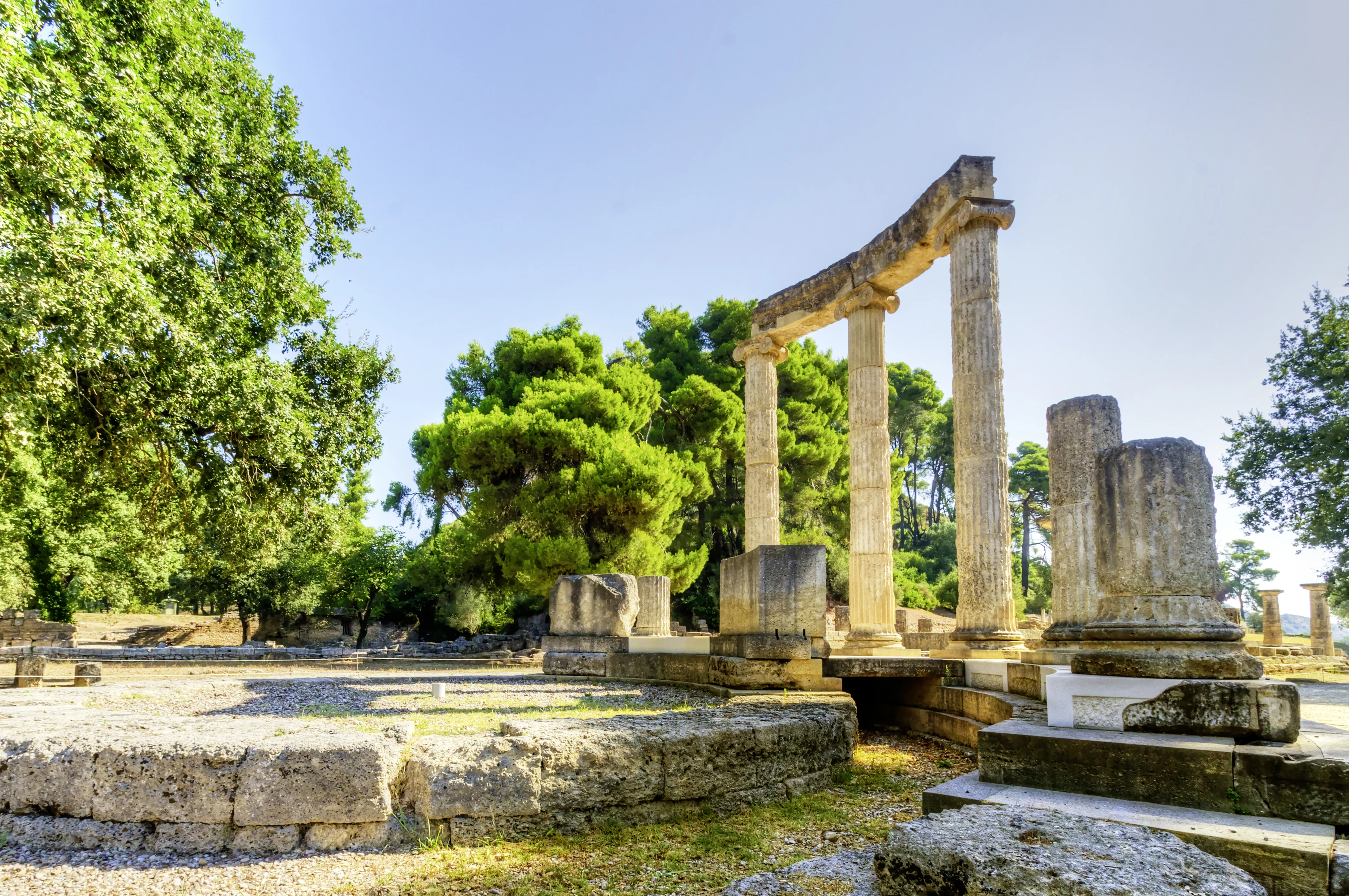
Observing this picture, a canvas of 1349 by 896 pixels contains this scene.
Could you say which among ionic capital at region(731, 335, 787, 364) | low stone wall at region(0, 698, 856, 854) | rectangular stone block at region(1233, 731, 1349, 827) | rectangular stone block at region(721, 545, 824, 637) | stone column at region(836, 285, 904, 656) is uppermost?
ionic capital at region(731, 335, 787, 364)

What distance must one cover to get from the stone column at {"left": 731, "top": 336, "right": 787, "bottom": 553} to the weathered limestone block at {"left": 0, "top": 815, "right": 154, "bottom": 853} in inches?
426

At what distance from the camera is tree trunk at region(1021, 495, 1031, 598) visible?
3578 cm

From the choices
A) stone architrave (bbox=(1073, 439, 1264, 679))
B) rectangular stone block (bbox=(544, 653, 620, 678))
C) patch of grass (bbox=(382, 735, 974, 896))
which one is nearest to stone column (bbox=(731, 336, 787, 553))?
rectangular stone block (bbox=(544, 653, 620, 678))

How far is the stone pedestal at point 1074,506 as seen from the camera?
6.87m

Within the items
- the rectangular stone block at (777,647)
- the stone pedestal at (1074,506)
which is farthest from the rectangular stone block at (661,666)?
the stone pedestal at (1074,506)

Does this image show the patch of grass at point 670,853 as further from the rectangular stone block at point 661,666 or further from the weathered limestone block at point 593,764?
the rectangular stone block at point 661,666

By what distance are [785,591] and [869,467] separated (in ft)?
17.2

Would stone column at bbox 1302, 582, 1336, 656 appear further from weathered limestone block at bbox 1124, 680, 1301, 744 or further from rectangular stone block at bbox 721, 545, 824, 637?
weathered limestone block at bbox 1124, 680, 1301, 744

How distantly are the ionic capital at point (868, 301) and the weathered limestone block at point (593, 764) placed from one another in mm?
9703

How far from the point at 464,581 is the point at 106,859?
2088cm

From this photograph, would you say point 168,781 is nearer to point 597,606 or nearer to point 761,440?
point 597,606

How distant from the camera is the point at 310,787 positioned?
3750 mm

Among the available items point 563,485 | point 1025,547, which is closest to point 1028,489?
point 1025,547

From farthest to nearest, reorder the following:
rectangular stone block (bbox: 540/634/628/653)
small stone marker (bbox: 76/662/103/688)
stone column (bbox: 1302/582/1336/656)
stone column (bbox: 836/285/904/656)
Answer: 1. stone column (bbox: 1302/582/1336/656)
2. stone column (bbox: 836/285/904/656)
3. rectangular stone block (bbox: 540/634/628/653)
4. small stone marker (bbox: 76/662/103/688)
